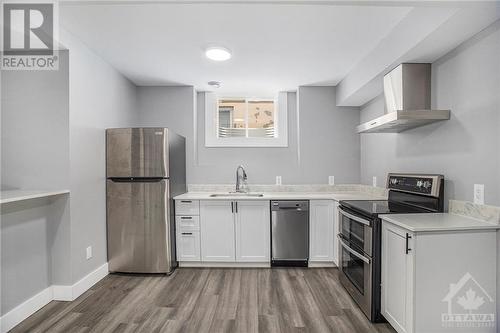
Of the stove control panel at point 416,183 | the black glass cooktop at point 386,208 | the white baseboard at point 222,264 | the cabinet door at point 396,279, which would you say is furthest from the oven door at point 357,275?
the white baseboard at point 222,264

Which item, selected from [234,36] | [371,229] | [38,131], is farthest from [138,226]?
[371,229]

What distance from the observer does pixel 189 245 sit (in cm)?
326

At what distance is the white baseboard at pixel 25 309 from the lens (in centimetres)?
200

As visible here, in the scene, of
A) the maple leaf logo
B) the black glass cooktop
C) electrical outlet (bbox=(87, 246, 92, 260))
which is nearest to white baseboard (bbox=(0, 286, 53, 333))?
electrical outlet (bbox=(87, 246, 92, 260))

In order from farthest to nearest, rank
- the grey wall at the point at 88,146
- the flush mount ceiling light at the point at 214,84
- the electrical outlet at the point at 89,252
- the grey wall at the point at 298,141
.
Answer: the grey wall at the point at 298,141 → the flush mount ceiling light at the point at 214,84 → the electrical outlet at the point at 89,252 → the grey wall at the point at 88,146

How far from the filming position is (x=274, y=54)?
8.91 feet

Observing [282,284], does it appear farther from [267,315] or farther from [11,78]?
[11,78]

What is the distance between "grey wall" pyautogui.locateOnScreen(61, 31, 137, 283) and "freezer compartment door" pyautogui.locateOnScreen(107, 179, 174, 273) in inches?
4.3

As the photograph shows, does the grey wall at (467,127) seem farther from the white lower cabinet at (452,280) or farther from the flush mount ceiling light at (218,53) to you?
the flush mount ceiling light at (218,53)

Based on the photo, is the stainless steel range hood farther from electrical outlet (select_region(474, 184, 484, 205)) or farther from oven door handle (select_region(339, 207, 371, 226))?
oven door handle (select_region(339, 207, 371, 226))

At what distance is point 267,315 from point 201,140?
2586 mm

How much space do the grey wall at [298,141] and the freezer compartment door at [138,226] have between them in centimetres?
94

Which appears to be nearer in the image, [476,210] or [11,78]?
[476,210]

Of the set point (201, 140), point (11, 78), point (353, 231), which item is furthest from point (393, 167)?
point (11, 78)
